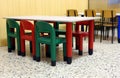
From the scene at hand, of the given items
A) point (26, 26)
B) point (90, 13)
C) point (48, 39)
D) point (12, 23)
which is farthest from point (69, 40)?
point (90, 13)

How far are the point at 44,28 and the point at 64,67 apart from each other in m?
0.75

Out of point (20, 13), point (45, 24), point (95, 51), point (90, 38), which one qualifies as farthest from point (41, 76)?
point (20, 13)

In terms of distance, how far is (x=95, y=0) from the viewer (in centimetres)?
749

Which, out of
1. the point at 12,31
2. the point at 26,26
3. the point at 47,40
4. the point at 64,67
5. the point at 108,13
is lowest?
the point at 64,67

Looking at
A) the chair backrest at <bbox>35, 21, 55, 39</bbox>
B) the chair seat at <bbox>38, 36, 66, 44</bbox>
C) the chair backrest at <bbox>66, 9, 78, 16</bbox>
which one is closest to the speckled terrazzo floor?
the chair seat at <bbox>38, 36, 66, 44</bbox>

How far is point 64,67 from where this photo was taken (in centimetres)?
338

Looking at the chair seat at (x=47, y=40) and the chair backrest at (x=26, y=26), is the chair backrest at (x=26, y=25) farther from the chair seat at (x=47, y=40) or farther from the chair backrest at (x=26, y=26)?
the chair seat at (x=47, y=40)

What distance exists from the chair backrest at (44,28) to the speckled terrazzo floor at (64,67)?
0.55 metres

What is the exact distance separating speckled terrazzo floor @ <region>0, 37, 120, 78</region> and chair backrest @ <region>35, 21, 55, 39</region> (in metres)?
0.55

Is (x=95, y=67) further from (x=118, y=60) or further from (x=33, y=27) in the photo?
(x=33, y=27)

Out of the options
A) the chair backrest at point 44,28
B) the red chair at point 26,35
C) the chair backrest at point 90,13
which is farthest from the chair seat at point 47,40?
the chair backrest at point 90,13

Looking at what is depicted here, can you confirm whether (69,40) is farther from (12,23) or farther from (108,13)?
(108,13)

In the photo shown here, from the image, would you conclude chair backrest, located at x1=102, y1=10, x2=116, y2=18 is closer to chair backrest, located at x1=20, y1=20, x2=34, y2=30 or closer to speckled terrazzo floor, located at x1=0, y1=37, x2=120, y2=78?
speckled terrazzo floor, located at x1=0, y1=37, x2=120, y2=78

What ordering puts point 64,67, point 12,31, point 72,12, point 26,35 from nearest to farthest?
point 64,67
point 26,35
point 12,31
point 72,12
